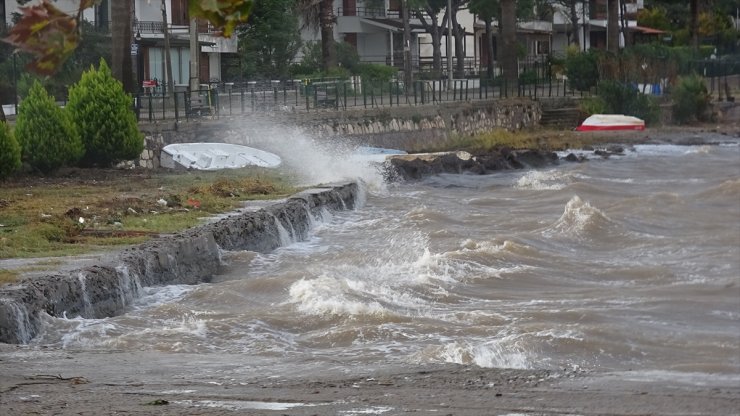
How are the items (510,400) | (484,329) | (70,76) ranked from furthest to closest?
(70,76) < (484,329) < (510,400)

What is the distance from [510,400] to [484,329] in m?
4.38

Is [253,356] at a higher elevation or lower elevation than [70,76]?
lower

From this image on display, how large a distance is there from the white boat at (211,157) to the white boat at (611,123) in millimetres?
19954

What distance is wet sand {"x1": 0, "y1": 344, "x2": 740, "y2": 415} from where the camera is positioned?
785cm

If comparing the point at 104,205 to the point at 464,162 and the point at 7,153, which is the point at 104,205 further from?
the point at 464,162

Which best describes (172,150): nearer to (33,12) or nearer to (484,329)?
(484,329)

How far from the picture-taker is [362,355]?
11055mm

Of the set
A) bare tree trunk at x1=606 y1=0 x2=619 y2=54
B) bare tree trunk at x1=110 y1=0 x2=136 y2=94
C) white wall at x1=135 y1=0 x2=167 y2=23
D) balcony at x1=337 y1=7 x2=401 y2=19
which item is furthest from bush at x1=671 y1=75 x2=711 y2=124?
bare tree trunk at x1=110 y1=0 x2=136 y2=94

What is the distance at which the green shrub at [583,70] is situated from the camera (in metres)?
53.3

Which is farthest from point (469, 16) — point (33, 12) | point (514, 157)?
point (33, 12)

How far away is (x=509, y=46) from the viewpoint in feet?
Result: 169

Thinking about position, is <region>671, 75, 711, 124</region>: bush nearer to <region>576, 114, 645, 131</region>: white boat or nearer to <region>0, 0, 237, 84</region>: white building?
<region>576, 114, 645, 131</region>: white boat

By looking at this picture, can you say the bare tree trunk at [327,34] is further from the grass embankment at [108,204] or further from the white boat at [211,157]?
the grass embankment at [108,204]

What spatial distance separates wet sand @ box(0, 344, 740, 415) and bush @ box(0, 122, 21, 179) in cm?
1232
